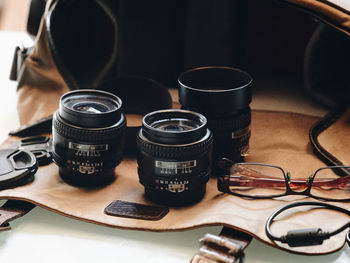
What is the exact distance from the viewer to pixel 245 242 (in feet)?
3.06

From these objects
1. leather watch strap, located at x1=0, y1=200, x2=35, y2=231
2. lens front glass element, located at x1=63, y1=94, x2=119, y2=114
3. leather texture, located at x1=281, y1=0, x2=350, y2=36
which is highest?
leather texture, located at x1=281, y1=0, x2=350, y2=36

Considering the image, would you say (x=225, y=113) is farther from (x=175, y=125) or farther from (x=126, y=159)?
(x=126, y=159)

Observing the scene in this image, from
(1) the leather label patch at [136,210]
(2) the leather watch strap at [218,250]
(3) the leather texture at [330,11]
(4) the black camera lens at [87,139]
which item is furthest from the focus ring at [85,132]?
(3) the leather texture at [330,11]

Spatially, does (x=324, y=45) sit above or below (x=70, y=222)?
above

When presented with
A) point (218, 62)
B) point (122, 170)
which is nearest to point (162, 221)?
point (122, 170)

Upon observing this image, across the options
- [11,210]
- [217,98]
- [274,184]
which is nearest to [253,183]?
[274,184]

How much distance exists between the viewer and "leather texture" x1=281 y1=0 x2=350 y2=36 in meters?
1.12

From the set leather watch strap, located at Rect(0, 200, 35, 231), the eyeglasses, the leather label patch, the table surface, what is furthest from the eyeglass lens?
leather watch strap, located at Rect(0, 200, 35, 231)

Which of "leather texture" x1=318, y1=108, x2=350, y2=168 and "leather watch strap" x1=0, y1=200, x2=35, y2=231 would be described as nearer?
"leather watch strap" x1=0, y1=200, x2=35, y2=231

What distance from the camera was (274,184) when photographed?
108 cm

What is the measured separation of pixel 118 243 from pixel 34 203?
16 centimetres

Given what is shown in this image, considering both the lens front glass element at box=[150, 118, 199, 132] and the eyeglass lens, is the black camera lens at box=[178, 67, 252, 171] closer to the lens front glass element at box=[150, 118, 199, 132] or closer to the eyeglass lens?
the lens front glass element at box=[150, 118, 199, 132]

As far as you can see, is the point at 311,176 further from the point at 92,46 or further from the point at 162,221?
the point at 92,46

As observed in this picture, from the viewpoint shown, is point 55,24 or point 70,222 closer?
point 70,222
